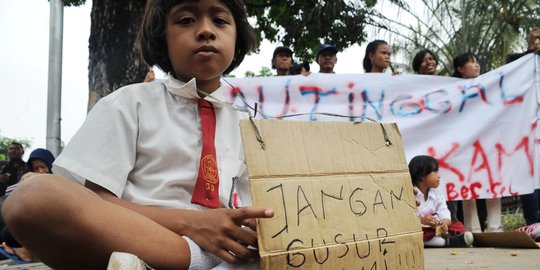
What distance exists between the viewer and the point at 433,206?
402cm

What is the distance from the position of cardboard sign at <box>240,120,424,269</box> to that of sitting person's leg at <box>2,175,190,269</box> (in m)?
0.24

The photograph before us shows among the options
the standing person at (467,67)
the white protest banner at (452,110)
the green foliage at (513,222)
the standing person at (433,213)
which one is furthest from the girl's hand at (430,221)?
the green foliage at (513,222)

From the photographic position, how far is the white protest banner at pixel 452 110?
15.0ft

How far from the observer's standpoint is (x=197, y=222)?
Answer: 4.24 ft

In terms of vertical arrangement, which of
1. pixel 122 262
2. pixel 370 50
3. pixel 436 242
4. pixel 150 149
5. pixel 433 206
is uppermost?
pixel 370 50

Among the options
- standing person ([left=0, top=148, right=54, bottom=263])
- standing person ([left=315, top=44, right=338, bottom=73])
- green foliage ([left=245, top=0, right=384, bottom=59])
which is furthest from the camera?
green foliage ([left=245, top=0, right=384, bottom=59])

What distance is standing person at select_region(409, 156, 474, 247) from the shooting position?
3.73 meters

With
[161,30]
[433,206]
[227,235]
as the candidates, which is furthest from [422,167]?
[227,235]

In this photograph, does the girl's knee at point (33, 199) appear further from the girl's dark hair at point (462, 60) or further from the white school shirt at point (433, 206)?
the girl's dark hair at point (462, 60)

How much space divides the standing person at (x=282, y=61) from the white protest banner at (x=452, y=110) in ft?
1.37

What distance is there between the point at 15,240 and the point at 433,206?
3011 mm

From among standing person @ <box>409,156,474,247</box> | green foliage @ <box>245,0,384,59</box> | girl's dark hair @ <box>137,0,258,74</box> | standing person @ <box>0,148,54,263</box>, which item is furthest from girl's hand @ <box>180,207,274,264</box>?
green foliage @ <box>245,0,384,59</box>

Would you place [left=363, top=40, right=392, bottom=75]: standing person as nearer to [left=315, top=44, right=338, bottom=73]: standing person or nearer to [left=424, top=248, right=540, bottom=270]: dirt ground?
[left=315, top=44, right=338, bottom=73]: standing person

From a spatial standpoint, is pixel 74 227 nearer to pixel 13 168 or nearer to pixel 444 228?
pixel 444 228
